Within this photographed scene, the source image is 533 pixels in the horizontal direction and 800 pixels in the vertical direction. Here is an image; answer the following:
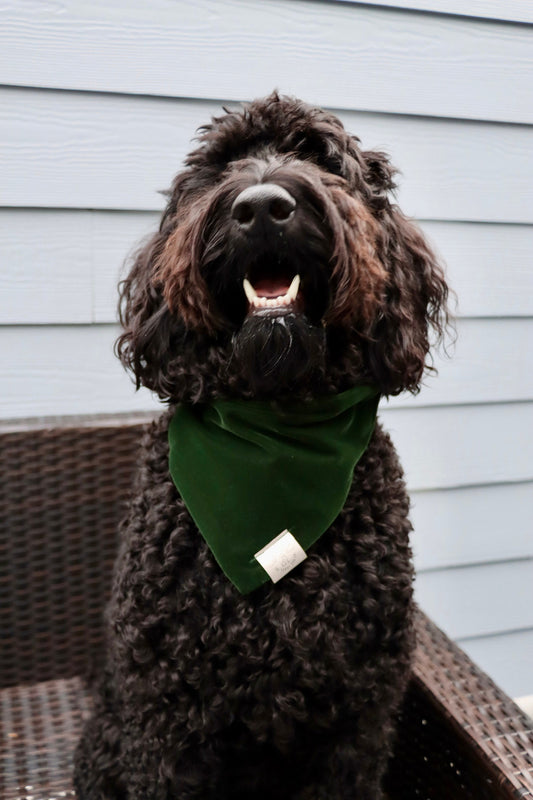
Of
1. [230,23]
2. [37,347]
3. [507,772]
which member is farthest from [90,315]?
[507,772]

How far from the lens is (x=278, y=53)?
6.24 feet

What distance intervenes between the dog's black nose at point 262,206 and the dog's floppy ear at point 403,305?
26 centimetres

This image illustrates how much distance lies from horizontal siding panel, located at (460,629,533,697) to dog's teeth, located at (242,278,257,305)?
170 centimetres

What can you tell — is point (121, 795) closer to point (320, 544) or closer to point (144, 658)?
point (144, 658)

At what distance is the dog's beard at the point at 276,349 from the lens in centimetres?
112

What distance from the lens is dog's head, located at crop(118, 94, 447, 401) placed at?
3.73 ft

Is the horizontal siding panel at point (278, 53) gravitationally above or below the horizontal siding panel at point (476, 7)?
below

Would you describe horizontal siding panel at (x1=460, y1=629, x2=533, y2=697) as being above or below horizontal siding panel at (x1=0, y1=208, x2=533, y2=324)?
below

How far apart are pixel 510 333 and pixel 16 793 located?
1705 mm

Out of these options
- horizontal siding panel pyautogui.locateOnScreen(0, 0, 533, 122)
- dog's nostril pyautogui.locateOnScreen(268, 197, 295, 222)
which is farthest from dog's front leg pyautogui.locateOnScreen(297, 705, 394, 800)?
horizontal siding panel pyautogui.locateOnScreen(0, 0, 533, 122)

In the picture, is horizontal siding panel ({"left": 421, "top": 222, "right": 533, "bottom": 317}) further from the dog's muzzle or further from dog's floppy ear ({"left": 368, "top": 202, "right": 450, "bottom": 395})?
the dog's muzzle

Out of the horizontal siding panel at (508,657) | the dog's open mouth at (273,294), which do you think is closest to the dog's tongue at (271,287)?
the dog's open mouth at (273,294)

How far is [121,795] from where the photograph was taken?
1478 millimetres

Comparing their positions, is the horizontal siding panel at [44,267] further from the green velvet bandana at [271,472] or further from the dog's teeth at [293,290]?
the dog's teeth at [293,290]
